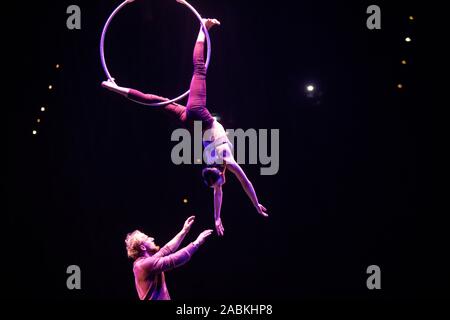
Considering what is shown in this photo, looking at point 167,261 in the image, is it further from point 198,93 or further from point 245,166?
point 245,166

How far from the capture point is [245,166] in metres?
5.64

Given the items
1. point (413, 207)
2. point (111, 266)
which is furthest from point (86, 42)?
point (413, 207)

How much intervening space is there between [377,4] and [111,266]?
409cm

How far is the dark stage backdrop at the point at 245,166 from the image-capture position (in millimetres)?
5453

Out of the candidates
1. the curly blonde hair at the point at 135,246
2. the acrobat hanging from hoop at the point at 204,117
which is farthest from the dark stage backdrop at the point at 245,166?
the curly blonde hair at the point at 135,246

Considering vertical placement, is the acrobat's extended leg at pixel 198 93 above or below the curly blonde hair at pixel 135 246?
above

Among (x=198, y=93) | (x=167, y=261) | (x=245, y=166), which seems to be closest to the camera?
(x=167, y=261)

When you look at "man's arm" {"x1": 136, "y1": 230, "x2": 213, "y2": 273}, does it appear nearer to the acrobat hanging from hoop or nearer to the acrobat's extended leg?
the acrobat hanging from hoop

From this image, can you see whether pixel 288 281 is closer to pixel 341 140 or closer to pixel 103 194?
pixel 341 140

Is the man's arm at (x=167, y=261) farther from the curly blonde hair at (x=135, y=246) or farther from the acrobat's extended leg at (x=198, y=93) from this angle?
the acrobat's extended leg at (x=198, y=93)

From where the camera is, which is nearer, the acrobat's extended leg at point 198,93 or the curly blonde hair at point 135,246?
the curly blonde hair at point 135,246

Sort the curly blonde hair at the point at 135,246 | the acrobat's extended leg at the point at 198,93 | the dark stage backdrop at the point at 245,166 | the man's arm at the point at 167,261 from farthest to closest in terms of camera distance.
Result: the dark stage backdrop at the point at 245,166
the acrobat's extended leg at the point at 198,93
the curly blonde hair at the point at 135,246
the man's arm at the point at 167,261

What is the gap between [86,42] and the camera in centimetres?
564

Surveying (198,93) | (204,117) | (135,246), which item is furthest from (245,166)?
(135,246)
